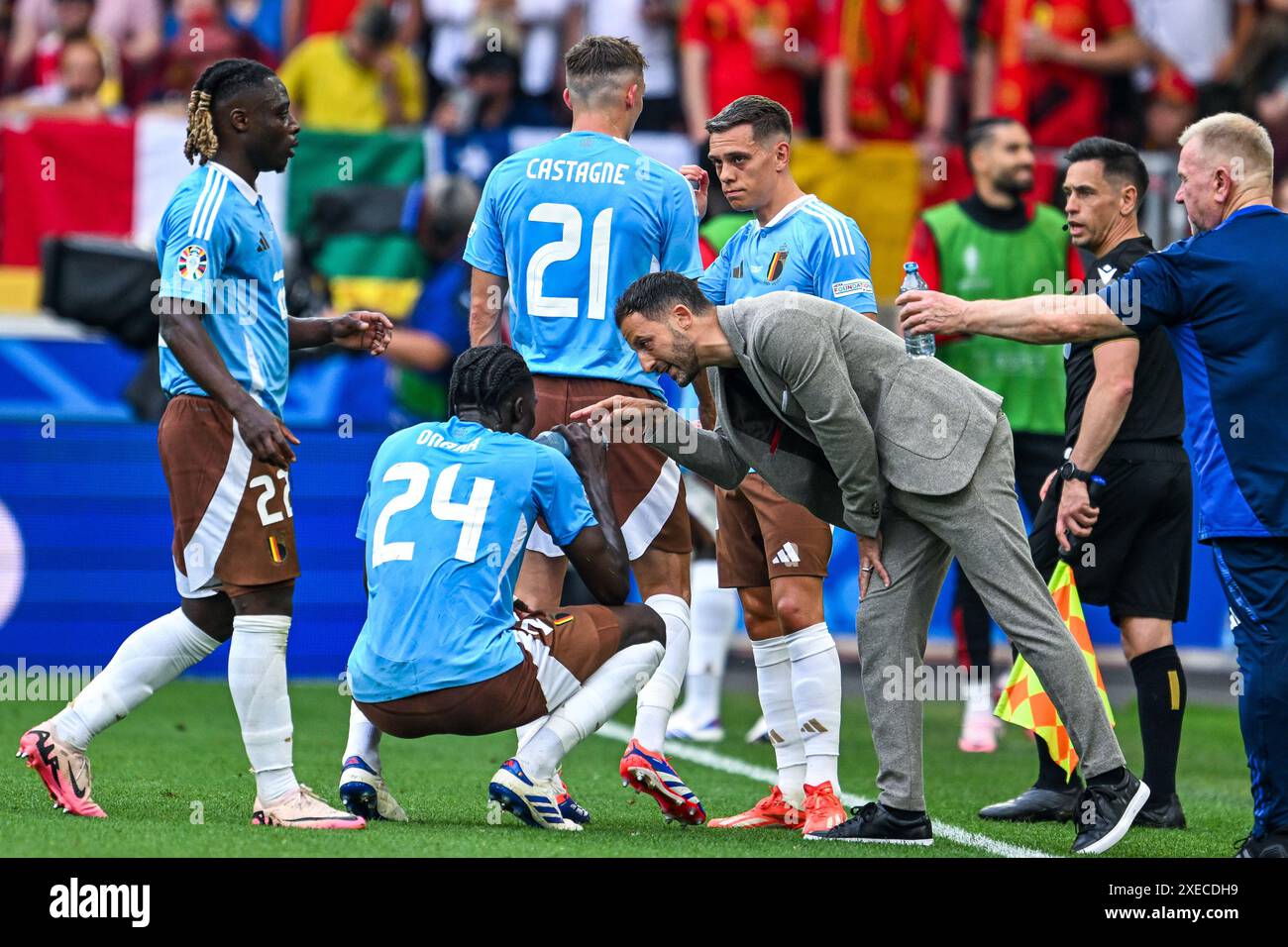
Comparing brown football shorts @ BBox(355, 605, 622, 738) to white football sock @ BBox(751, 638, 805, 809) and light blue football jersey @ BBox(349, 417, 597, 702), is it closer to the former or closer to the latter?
light blue football jersey @ BBox(349, 417, 597, 702)

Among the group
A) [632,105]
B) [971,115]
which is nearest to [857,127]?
[971,115]

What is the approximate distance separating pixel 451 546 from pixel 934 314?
1.61m

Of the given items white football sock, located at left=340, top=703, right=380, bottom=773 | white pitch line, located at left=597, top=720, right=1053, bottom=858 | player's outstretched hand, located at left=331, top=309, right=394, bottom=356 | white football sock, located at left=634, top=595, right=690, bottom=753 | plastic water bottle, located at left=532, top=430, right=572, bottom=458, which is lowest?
white pitch line, located at left=597, top=720, right=1053, bottom=858

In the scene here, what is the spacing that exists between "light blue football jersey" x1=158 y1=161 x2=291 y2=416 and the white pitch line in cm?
245

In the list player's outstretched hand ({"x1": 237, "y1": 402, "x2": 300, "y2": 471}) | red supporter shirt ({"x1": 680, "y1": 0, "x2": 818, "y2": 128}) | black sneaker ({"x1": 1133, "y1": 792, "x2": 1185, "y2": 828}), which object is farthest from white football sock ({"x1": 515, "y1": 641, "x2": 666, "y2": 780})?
red supporter shirt ({"x1": 680, "y1": 0, "x2": 818, "y2": 128})

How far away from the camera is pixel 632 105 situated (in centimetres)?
646

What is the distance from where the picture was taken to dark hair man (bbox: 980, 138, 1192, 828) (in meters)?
6.83

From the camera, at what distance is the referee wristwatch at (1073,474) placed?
6.60m

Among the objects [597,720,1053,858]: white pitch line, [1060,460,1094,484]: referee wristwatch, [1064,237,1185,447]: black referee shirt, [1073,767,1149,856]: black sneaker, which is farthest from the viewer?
[1064,237,1185,447]: black referee shirt

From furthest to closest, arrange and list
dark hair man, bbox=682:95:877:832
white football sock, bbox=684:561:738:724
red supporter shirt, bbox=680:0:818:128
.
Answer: red supporter shirt, bbox=680:0:818:128, white football sock, bbox=684:561:738:724, dark hair man, bbox=682:95:877:832

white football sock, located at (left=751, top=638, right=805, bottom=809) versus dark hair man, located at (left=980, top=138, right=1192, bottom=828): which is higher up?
dark hair man, located at (left=980, top=138, right=1192, bottom=828)

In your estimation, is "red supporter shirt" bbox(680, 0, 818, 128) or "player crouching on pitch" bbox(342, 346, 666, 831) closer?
"player crouching on pitch" bbox(342, 346, 666, 831)
